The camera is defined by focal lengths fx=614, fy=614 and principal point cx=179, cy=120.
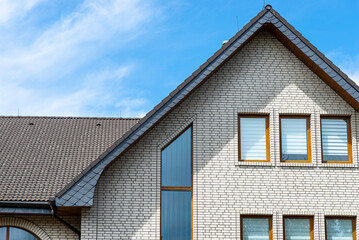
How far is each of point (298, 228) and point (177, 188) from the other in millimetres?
3163

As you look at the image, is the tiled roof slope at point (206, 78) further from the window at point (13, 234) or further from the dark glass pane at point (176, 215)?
the window at point (13, 234)

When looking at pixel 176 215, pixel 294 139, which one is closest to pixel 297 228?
pixel 294 139

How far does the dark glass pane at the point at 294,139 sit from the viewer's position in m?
15.8

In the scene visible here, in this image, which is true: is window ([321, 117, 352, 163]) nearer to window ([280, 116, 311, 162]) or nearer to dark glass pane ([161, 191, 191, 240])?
window ([280, 116, 311, 162])

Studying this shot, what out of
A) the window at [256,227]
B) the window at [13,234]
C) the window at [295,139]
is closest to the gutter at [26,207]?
the window at [13,234]

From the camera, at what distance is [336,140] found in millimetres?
15938

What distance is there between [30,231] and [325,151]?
796cm

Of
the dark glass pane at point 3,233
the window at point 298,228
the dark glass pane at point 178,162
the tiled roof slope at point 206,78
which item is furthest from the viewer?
the dark glass pane at point 3,233

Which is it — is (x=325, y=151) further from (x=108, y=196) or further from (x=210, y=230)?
(x=108, y=196)

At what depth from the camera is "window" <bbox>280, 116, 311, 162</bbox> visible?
51.6ft

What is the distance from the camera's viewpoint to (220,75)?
1605cm

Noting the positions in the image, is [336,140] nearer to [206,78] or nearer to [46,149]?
[206,78]

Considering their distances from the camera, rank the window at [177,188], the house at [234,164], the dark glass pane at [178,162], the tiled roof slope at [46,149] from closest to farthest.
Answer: the house at [234,164]
the window at [177,188]
the dark glass pane at [178,162]
the tiled roof slope at [46,149]

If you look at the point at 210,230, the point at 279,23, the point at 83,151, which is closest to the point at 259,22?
the point at 279,23
